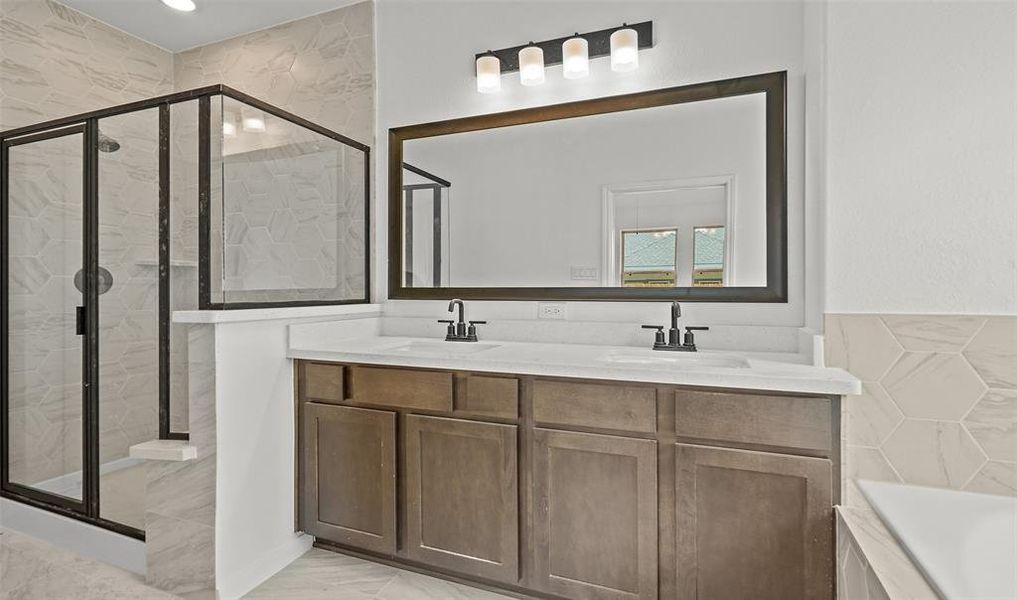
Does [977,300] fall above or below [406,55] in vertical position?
below

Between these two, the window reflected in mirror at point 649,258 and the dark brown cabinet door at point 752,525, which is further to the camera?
the window reflected in mirror at point 649,258

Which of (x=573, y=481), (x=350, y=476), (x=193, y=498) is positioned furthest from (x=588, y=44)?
(x=193, y=498)

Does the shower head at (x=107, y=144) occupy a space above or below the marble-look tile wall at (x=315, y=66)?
below

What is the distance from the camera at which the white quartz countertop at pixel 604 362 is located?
4.64 ft

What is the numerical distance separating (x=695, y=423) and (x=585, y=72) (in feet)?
4.96

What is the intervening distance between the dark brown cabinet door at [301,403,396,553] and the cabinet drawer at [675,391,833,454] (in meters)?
1.04

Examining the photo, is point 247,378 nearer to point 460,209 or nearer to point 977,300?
point 460,209

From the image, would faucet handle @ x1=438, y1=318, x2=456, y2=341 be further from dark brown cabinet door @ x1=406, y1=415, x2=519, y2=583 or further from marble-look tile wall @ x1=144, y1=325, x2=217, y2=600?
marble-look tile wall @ x1=144, y1=325, x2=217, y2=600

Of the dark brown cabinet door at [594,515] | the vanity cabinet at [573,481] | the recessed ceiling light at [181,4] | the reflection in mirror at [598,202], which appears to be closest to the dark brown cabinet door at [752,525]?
the vanity cabinet at [573,481]

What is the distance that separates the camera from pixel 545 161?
7.50 feet

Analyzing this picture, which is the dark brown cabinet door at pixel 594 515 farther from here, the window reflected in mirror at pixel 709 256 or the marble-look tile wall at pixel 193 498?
the marble-look tile wall at pixel 193 498

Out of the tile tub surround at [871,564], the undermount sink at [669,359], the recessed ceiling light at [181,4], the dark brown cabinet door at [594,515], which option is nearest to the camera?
the tile tub surround at [871,564]

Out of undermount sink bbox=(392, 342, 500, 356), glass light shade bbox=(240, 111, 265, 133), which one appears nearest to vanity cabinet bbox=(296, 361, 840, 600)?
undermount sink bbox=(392, 342, 500, 356)

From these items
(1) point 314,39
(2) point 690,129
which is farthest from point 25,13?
(2) point 690,129
